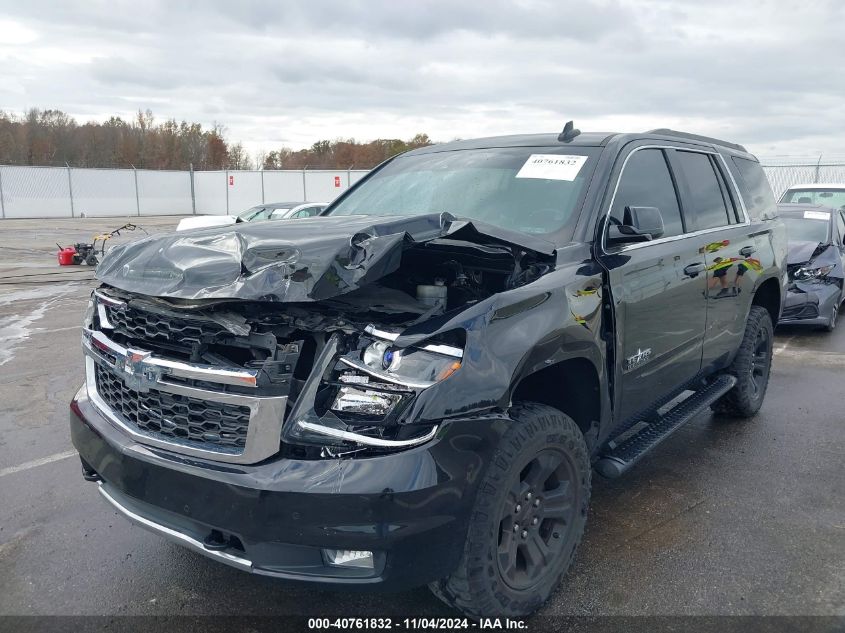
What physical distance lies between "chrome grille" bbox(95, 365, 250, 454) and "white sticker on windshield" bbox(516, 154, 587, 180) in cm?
200

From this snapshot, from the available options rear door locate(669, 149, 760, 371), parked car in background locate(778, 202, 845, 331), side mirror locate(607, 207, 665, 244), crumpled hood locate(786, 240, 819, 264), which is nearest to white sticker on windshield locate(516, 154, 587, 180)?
side mirror locate(607, 207, 665, 244)

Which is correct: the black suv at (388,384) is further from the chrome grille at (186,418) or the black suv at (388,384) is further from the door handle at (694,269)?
the door handle at (694,269)

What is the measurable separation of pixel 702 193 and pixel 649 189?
30.7 inches

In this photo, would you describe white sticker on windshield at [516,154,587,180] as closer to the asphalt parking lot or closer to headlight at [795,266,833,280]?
the asphalt parking lot

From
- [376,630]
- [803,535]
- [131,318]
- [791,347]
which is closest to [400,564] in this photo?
[376,630]

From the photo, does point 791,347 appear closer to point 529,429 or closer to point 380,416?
point 529,429

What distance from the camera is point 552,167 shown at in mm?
3566

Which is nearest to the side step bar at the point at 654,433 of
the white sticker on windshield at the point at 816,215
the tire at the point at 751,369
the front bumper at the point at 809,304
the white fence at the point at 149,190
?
the tire at the point at 751,369

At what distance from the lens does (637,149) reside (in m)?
3.77

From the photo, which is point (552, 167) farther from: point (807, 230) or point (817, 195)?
point (817, 195)

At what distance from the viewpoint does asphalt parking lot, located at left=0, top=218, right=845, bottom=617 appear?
292 centimetres

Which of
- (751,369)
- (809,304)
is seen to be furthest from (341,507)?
(809,304)

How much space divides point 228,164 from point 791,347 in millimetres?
72865

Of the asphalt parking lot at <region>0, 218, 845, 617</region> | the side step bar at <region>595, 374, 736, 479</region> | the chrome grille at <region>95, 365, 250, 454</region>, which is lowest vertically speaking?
the asphalt parking lot at <region>0, 218, 845, 617</region>
